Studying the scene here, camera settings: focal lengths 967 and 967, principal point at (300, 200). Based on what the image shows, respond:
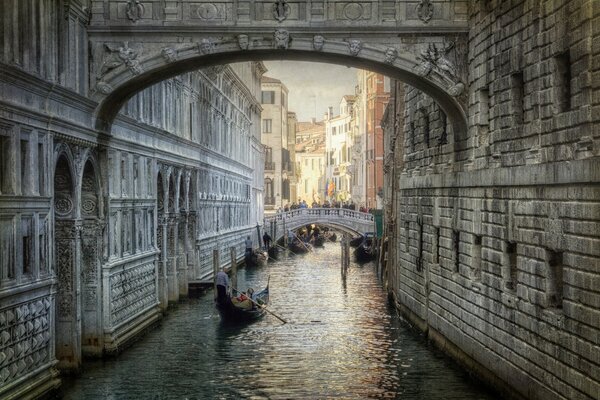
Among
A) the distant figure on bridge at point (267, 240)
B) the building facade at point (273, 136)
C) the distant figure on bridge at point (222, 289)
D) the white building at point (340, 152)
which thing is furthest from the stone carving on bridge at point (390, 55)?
the white building at point (340, 152)

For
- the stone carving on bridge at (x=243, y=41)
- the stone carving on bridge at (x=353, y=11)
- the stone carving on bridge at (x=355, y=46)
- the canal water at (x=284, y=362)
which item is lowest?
the canal water at (x=284, y=362)

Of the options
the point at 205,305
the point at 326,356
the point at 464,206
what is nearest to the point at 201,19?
the point at 464,206

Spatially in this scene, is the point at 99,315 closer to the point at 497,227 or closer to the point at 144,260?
the point at 144,260

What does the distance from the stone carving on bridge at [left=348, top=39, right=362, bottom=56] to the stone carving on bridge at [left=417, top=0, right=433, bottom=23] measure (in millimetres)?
1143


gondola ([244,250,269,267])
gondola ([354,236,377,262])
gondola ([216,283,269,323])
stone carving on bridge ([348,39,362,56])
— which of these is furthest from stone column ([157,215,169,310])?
gondola ([354,236,377,262])

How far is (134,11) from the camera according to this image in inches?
641

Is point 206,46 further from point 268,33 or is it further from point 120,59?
point 120,59

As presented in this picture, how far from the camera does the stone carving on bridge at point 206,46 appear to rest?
16.4 metres

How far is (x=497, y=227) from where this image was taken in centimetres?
1441

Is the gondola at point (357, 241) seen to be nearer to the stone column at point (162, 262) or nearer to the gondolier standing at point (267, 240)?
the gondolier standing at point (267, 240)

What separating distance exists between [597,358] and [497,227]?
4.24 m

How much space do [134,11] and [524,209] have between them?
7.44 meters

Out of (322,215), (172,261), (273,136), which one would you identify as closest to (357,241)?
(322,215)

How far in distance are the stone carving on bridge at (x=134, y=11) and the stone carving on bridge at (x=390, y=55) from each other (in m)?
4.20
